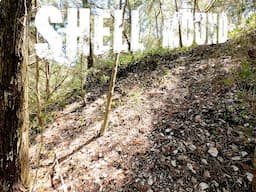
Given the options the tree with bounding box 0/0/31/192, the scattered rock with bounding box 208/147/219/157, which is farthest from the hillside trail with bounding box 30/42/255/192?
the tree with bounding box 0/0/31/192

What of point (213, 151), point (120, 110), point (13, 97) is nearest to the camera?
point (13, 97)

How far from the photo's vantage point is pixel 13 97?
7.68ft

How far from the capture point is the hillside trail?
3219mm

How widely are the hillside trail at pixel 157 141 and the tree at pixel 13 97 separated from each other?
1.59ft

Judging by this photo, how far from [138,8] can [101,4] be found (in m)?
2.07

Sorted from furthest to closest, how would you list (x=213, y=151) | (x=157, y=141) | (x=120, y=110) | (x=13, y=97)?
(x=120, y=110), (x=157, y=141), (x=213, y=151), (x=13, y=97)

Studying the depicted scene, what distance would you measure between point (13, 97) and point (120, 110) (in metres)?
2.77

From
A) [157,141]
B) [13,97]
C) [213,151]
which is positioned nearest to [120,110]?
[157,141]

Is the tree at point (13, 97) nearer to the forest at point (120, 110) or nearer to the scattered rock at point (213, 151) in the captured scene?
the forest at point (120, 110)

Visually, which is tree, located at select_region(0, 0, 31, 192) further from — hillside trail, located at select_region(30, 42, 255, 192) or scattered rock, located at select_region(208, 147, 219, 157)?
scattered rock, located at select_region(208, 147, 219, 157)

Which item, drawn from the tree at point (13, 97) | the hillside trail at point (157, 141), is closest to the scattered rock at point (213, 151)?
the hillside trail at point (157, 141)

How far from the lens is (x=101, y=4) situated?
7215 millimetres

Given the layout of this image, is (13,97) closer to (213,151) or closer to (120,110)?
(213,151)

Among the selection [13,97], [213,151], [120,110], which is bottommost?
[213,151]
